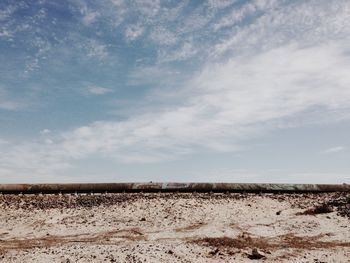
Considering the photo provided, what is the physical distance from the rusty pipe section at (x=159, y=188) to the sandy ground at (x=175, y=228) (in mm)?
708

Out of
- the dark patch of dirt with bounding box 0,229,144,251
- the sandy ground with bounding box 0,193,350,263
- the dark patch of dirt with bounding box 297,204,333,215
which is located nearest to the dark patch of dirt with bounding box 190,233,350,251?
the sandy ground with bounding box 0,193,350,263

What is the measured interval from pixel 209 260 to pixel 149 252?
180cm

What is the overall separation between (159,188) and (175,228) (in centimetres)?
468

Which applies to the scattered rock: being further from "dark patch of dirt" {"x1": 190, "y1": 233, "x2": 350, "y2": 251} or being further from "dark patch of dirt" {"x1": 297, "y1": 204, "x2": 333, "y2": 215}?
"dark patch of dirt" {"x1": 297, "y1": 204, "x2": 333, "y2": 215}

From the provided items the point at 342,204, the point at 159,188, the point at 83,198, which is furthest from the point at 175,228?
the point at 342,204

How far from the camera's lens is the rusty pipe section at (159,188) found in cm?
1948

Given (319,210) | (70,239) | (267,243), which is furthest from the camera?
(319,210)

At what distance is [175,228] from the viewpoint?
15031 millimetres

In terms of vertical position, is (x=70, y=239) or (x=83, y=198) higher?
(x=83, y=198)

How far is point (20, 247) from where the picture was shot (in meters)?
13.5

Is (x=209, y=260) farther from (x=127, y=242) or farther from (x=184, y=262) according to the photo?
(x=127, y=242)

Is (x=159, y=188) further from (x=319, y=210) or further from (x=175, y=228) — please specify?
(x=319, y=210)

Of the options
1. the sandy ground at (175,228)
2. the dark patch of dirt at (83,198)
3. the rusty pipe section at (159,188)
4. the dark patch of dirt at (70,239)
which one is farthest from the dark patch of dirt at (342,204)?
the dark patch of dirt at (70,239)

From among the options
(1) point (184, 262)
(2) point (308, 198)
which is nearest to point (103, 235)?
(1) point (184, 262)
